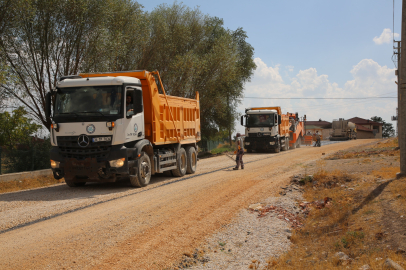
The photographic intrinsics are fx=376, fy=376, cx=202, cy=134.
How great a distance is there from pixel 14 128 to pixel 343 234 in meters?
14.6

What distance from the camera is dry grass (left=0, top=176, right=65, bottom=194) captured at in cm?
1382

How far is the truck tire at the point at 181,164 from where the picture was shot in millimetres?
14609

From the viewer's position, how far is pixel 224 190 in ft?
35.6

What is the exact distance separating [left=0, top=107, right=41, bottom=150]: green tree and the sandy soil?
5673mm

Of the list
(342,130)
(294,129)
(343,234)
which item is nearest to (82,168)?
(343,234)

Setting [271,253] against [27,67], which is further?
[27,67]

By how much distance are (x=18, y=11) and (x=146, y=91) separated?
8.76 metres

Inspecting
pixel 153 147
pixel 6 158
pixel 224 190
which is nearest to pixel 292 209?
pixel 224 190

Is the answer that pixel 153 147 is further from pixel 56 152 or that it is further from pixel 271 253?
pixel 271 253

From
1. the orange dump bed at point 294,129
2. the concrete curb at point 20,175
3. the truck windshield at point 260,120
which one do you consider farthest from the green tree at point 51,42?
the orange dump bed at point 294,129

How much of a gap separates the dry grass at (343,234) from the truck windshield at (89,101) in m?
6.13

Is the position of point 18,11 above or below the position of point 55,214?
above

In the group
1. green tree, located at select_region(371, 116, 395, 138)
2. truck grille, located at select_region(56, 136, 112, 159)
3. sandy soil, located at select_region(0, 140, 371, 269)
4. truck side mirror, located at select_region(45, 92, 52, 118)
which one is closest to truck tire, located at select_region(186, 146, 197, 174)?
sandy soil, located at select_region(0, 140, 371, 269)

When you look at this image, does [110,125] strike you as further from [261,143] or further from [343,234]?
[261,143]
